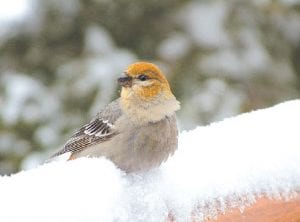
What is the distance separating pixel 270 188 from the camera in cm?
187

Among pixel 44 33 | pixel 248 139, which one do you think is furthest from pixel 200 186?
pixel 44 33

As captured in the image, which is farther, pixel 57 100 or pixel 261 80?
pixel 261 80

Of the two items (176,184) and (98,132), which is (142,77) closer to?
(98,132)

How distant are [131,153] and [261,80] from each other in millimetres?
2361

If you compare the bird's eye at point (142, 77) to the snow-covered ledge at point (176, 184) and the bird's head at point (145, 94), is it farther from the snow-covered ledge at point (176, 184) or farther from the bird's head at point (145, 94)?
the snow-covered ledge at point (176, 184)

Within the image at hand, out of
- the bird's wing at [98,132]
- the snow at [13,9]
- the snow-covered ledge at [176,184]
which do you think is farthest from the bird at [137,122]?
the snow at [13,9]

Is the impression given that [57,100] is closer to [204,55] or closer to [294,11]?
[204,55]

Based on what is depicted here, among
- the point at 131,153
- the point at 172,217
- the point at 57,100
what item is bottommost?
the point at 172,217

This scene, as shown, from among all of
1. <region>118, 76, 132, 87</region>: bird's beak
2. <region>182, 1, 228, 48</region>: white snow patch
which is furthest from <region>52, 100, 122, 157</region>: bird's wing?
<region>182, 1, 228, 48</region>: white snow patch

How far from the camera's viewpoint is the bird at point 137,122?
8.28 feet

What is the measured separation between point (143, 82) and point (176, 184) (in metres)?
0.79

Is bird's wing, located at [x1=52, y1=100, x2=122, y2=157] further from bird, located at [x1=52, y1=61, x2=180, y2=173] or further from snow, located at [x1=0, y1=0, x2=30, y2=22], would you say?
snow, located at [x1=0, y1=0, x2=30, y2=22]

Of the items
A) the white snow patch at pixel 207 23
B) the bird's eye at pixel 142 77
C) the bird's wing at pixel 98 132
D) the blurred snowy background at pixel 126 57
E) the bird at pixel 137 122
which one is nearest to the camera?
the bird at pixel 137 122

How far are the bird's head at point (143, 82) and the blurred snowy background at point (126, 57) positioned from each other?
4.56ft
